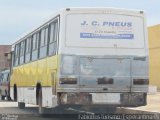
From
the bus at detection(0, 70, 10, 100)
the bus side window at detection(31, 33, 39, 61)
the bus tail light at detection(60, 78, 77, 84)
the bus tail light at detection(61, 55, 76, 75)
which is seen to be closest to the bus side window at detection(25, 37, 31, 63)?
the bus side window at detection(31, 33, 39, 61)

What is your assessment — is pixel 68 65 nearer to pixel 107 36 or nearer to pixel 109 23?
pixel 107 36

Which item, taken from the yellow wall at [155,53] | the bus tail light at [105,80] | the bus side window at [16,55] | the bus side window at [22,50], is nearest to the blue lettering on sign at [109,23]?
the bus tail light at [105,80]

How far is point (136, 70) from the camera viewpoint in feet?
50.1

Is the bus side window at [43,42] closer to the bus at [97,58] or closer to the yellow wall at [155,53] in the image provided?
the bus at [97,58]

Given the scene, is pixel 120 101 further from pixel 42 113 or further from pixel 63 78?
pixel 42 113

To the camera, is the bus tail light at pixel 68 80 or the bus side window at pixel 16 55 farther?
the bus side window at pixel 16 55

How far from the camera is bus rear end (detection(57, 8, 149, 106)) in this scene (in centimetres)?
1473

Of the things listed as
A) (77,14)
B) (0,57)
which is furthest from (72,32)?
(0,57)

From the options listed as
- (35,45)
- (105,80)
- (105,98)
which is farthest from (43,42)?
(105,98)

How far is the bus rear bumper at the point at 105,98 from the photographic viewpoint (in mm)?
14727

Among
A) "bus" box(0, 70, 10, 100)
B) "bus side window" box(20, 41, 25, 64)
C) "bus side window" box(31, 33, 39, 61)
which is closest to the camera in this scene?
"bus side window" box(31, 33, 39, 61)

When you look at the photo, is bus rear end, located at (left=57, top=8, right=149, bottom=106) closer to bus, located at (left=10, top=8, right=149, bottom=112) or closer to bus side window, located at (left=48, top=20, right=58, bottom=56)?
bus, located at (left=10, top=8, right=149, bottom=112)

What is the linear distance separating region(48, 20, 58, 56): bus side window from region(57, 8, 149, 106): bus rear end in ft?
1.92

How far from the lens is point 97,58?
49.3 ft
